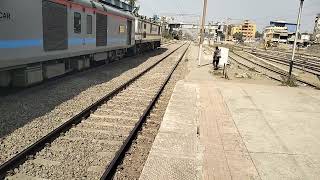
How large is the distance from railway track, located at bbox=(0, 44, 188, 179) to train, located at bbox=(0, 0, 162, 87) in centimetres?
259

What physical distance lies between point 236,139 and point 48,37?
7.48m

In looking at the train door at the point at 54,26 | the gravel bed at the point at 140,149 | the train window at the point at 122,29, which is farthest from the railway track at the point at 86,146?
the train window at the point at 122,29

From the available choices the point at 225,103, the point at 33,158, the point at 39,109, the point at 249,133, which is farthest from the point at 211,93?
the point at 33,158

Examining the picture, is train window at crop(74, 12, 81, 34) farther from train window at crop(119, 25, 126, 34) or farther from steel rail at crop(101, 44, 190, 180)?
train window at crop(119, 25, 126, 34)

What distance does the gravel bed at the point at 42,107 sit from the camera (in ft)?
24.5

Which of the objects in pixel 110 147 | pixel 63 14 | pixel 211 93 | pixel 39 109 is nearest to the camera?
pixel 110 147

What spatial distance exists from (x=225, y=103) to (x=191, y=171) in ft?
21.3

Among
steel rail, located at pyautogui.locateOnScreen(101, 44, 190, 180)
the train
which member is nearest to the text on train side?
the train

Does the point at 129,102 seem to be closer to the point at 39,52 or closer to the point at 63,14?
the point at 39,52

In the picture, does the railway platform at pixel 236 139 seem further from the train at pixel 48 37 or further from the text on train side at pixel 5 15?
the text on train side at pixel 5 15

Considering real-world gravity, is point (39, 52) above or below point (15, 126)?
above

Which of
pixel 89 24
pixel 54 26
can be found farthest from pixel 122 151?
pixel 89 24

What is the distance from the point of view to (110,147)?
733 centimetres

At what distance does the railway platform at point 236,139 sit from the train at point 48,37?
14.8 feet
